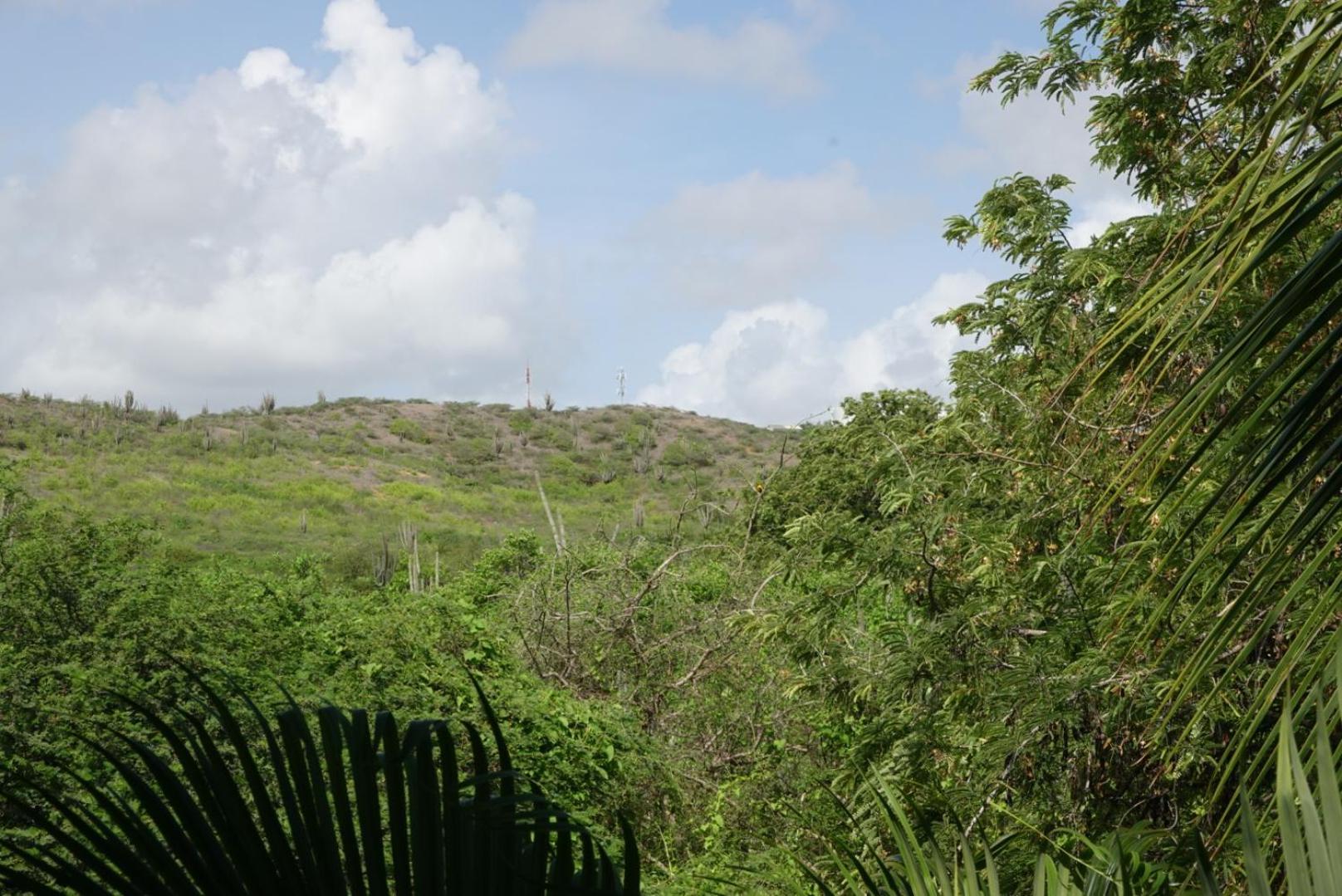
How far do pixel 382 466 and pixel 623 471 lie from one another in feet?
26.4

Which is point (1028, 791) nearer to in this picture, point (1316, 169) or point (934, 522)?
point (934, 522)

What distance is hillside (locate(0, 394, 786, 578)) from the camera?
103 ft

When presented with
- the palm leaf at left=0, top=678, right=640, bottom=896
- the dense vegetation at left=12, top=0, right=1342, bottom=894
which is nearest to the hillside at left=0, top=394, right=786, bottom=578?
the dense vegetation at left=12, top=0, right=1342, bottom=894

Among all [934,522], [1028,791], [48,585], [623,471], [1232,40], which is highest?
[623,471]

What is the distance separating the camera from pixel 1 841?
1.78m

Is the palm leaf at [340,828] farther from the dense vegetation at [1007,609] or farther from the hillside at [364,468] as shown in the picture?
the hillside at [364,468]

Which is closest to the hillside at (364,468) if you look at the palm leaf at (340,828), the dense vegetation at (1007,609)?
the dense vegetation at (1007,609)

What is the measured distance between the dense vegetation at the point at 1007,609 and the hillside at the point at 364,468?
14.0 meters

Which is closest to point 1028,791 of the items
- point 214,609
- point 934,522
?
point 934,522

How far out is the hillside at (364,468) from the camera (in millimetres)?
31359

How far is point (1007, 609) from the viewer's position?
19.6 ft

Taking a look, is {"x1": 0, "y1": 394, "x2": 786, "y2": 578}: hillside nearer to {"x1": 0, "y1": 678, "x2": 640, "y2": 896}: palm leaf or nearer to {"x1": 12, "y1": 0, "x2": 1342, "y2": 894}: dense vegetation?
{"x1": 12, "y1": 0, "x2": 1342, "y2": 894}: dense vegetation

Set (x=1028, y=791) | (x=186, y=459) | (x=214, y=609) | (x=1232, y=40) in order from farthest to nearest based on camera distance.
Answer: (x=186, y=459) → (x=214, y=609) → (x=1028, y=791) → (x=1232, y=40)

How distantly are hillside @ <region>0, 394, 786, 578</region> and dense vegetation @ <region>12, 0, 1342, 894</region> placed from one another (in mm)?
13963
